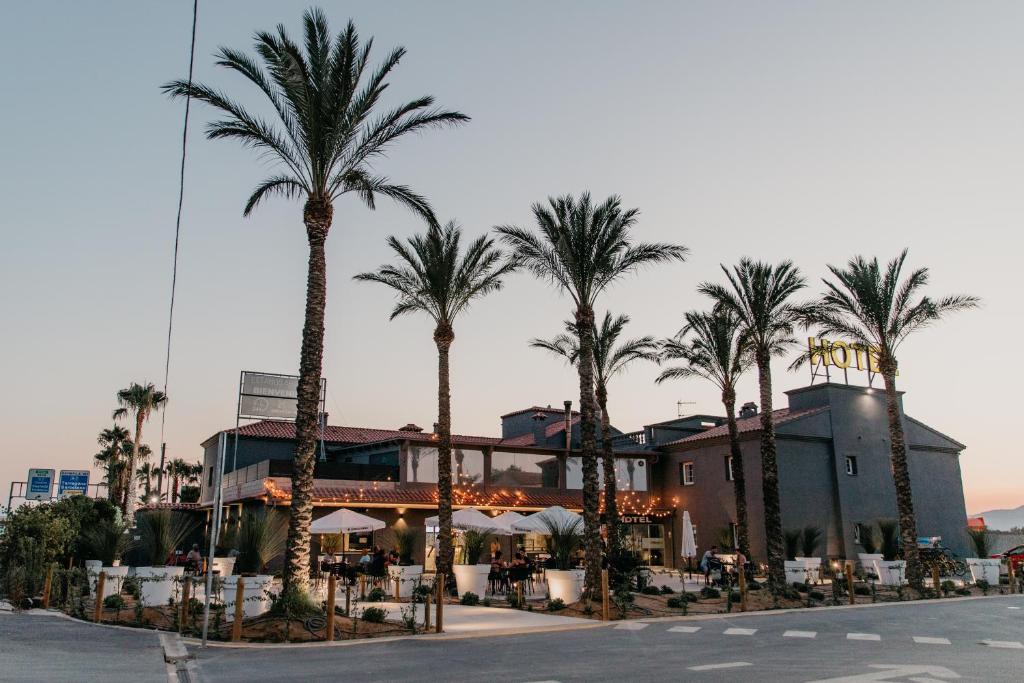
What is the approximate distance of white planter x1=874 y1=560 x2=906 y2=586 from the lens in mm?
28219

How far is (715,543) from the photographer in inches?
1432

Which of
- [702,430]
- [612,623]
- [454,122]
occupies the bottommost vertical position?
[612,623]

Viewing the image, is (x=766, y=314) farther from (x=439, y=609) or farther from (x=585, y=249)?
(x=439, y=609)

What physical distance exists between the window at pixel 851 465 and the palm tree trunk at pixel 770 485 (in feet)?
44.0

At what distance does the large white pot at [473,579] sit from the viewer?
22.9m

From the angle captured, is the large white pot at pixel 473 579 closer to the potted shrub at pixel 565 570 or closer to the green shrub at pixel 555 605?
the potted shrub at pixel 565 570

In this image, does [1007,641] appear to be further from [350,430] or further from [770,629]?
[350,430]

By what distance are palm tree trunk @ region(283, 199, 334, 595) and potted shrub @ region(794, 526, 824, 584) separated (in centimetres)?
1947

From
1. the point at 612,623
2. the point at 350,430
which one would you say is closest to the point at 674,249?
the point at 612,623

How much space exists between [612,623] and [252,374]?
9.76 m

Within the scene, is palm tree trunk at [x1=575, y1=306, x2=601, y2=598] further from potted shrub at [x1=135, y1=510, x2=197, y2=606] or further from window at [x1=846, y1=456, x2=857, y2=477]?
window at [x1=846, y1=456, x2=857, y2=477]

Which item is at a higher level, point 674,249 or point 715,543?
point 674,249

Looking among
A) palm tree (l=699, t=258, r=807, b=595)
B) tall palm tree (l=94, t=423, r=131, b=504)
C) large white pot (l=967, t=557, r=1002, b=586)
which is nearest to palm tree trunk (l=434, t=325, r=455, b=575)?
palm tree (l=699, t=258, r=807, b=595)

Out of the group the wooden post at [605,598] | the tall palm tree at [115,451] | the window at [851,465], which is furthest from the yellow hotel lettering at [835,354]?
the tall palm tree at [115,451]
